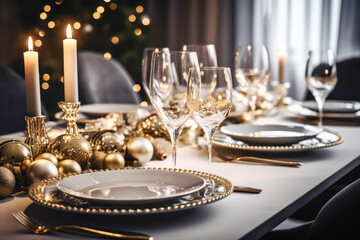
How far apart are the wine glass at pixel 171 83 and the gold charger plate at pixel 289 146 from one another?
217 mm

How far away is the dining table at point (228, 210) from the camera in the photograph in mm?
716

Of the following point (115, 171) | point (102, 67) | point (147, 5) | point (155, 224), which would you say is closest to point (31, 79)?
point (115, 171)

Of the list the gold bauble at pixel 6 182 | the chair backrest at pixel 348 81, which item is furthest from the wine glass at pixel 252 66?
the chair backrest at pixel 348 81

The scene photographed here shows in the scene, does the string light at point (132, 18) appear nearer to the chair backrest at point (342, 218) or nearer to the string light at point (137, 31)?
the string light at point (137, 31)

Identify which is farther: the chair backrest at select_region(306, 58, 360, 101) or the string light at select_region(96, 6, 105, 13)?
the string light at select_region(96, 6, 105, 13)

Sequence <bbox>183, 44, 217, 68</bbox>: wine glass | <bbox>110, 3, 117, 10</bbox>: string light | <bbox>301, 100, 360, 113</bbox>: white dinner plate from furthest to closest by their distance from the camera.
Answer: <bbox>110, 3, 117, 10</bbox>: string light → <bbox>301, 100, 360, 113</bbox>: white dinner plate → <bbox>183, 44, 217, 68</bbox>: wine glass

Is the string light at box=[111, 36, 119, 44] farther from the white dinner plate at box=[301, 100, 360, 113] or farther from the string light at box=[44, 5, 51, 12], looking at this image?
the white dinner plate at box=[301, 100, 360, 113]

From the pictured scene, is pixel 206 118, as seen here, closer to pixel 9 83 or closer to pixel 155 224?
pixel 155 224

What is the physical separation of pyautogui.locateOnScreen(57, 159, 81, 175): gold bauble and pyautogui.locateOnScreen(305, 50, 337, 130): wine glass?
0.88 metres

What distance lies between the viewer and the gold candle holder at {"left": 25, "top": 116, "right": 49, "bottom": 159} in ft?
3.44

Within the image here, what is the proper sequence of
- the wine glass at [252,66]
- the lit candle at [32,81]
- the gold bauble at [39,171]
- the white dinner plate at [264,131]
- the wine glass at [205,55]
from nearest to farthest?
the gold bauble at [39,171]
the lit candle at [32,81]
the white dinner plate at [264,131]
the wine glass at [205,55]
the wine glass at [252,66]

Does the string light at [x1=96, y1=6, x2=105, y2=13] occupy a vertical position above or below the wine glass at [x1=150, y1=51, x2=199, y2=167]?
above

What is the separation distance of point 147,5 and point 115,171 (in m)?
3.70

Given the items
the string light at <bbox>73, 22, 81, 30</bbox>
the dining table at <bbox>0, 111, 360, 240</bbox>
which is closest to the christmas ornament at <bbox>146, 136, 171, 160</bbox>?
the dining table at <bbox>0, 111, 360, 240</bbox>
